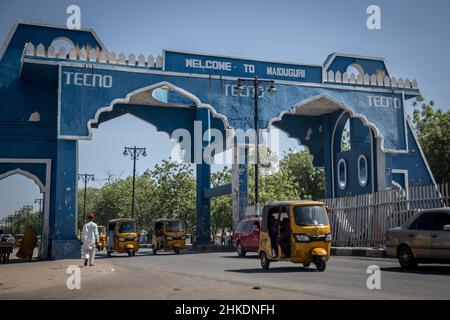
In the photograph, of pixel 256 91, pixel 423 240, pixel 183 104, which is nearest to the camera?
pixel 423 240

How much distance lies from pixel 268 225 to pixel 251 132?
44.2ft

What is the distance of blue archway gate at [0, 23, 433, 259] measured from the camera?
2448 centimetres

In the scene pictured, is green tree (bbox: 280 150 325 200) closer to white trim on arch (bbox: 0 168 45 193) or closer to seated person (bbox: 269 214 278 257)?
white trim on arch (bbox: 0 168 45 193)

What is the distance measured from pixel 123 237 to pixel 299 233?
16659mm

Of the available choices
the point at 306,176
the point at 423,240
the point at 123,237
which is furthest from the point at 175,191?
the point at 423,240

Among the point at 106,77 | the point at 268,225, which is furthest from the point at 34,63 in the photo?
the point at 268,225

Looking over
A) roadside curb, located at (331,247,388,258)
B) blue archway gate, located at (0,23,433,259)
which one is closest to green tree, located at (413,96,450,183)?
blue archway gate, located at (0,23,433,259)

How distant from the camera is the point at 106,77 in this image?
2544cm

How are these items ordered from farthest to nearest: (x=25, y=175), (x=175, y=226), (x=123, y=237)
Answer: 1. (x=175, y=226)
2. (x=123, y=237)
3. (x=25, y=175)

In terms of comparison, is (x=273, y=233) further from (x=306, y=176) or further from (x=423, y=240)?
(x=306, y=176)

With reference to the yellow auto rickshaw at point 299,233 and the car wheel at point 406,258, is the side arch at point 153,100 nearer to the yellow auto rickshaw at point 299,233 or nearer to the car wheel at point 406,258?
the yellow auto rickshaw at point 299,233

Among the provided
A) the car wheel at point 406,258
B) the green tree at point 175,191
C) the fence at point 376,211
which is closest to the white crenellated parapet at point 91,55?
the fence at point 376,211

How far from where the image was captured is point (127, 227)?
29.4m
